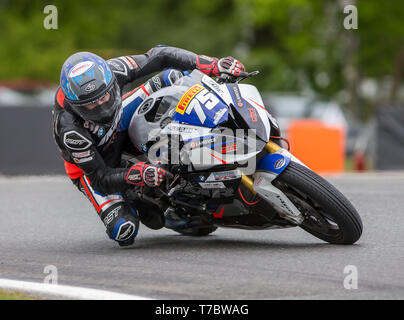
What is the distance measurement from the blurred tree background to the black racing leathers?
15.5 meters

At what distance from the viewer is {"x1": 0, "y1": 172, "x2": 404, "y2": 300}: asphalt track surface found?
522 centimetres

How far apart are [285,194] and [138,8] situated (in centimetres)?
3592

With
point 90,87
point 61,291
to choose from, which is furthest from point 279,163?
point 61,291

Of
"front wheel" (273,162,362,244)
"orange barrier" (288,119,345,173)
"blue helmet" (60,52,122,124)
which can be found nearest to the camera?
"front wheel" (273,162,362,244)

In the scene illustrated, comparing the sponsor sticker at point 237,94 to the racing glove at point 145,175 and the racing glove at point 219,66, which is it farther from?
the racing glove at point 145,175

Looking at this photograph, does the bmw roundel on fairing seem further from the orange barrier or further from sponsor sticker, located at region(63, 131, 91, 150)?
the orange barrier

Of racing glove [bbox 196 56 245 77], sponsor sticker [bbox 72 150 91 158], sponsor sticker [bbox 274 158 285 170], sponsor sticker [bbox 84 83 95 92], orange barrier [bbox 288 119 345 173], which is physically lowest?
orange barrier [bbox 288 119 345 173]

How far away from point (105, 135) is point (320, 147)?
8.73 meters

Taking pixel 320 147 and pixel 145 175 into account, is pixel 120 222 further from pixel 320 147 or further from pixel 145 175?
pixel 320 147

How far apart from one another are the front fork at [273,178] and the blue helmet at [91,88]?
1086 mm

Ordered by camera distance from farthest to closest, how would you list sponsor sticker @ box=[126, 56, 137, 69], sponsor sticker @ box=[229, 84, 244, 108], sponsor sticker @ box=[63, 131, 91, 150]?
sponsor sticker @ box=[126, 56, 137, 69] < sponsor sticker @ box=[63, 131, 91, 150] < sponsor sticker @ box=[229, 84, 244, 108]

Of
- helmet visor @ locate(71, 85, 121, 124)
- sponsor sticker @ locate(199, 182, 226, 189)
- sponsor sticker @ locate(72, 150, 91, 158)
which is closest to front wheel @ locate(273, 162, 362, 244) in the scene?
sponsor sticker @ locate(199, 182, 226, 189)

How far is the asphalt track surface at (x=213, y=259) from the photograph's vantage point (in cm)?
522

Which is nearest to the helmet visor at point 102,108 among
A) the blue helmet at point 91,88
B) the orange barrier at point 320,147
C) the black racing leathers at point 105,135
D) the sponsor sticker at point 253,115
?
the blue helmet at point 91,88
